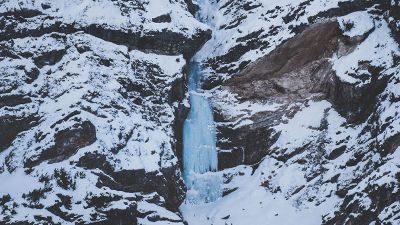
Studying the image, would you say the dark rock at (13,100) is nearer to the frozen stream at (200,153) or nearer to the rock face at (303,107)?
the frozen stream at (200,153)

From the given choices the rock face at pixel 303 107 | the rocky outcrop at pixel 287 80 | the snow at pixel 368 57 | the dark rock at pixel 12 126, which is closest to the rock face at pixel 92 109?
the dark rock at pixel 12 126

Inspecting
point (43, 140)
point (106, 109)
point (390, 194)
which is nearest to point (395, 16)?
point (390, 194)

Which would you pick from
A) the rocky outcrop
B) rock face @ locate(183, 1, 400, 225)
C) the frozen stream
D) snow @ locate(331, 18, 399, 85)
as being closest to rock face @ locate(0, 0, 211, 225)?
the frozen stream

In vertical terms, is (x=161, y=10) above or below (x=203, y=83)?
above

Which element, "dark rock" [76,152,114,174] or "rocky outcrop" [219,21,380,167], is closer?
"dark rock" [76,152,114,174]

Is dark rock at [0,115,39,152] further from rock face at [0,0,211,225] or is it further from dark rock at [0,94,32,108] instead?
dark rock at [0,94,32,108]

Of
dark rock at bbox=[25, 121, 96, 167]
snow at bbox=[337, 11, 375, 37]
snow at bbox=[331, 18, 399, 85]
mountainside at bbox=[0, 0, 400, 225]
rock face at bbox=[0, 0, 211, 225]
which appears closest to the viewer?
rock face at bbox=[0, 0, 211, 225]

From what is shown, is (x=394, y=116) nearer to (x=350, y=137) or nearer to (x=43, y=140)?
(x=350, y=137)
